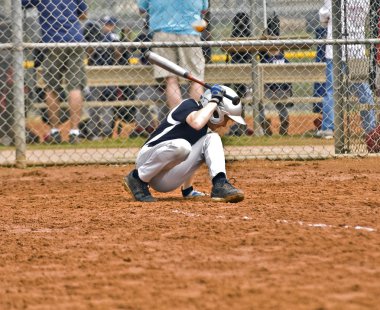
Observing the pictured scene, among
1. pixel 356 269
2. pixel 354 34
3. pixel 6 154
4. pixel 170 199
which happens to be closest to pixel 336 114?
pixel 354 34

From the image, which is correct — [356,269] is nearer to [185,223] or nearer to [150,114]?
[185,223]

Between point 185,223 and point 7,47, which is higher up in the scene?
point 7,47

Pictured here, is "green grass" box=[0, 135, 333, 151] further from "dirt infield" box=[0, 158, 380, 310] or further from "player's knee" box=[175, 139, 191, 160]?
"player's knee" box=[175, 139, 191, 160]

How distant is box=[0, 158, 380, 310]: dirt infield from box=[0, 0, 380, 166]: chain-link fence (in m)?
1.86

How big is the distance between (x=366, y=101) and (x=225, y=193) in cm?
356

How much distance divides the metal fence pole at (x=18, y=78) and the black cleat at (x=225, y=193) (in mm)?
3430

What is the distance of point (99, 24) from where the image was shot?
12.6 m

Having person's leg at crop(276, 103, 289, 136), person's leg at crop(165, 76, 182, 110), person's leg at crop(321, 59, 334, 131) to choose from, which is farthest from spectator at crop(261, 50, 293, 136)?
person's leg at crop(165, 76, 182, 110)

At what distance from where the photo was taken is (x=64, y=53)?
10.5 metres

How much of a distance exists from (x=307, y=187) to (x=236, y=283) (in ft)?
12.6

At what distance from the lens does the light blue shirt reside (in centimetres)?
981

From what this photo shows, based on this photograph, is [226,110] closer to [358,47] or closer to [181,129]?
[181,129]

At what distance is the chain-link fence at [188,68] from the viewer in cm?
967

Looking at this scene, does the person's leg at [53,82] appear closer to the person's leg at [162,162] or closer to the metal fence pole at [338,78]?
the metal fence pole at [338,78]
